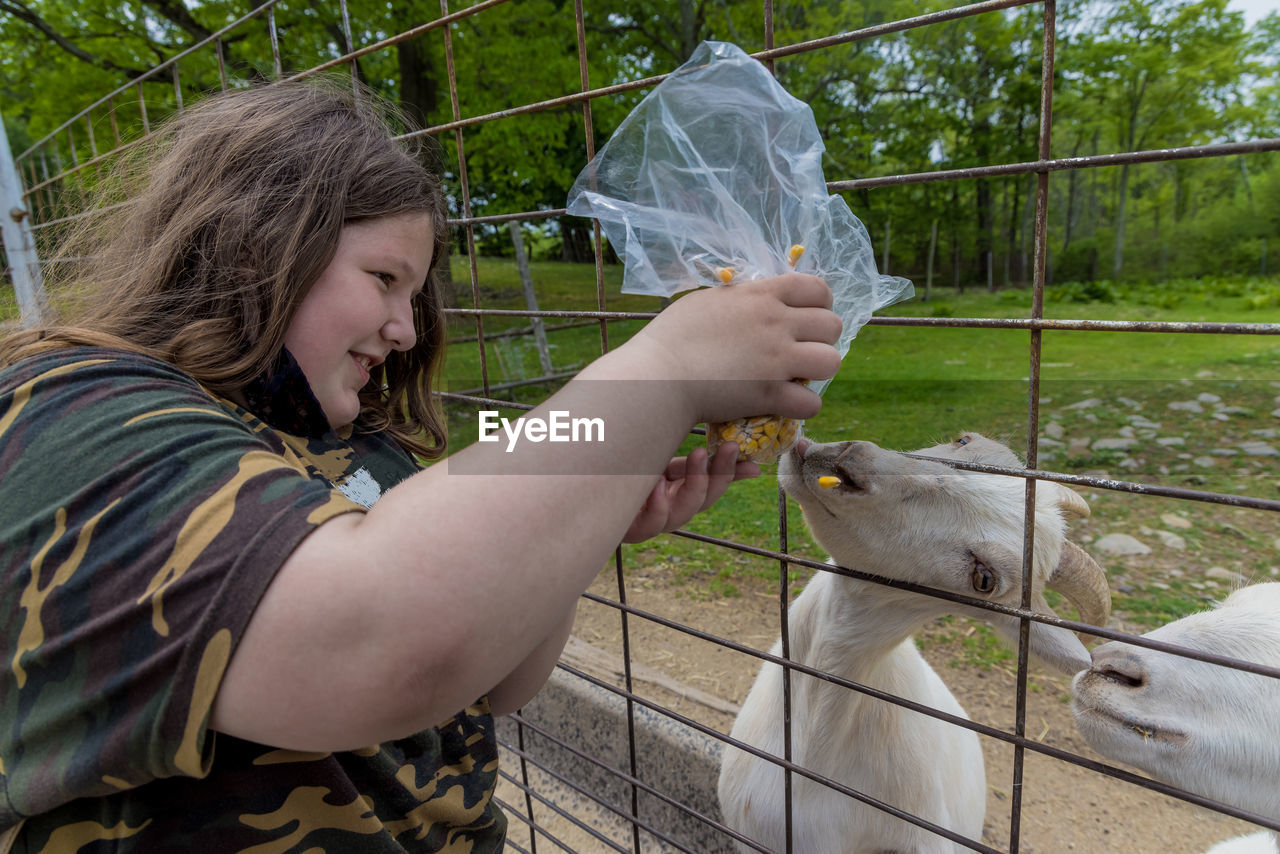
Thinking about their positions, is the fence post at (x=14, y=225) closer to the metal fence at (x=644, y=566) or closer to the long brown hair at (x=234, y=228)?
the metal fence at (x=644, y=566)

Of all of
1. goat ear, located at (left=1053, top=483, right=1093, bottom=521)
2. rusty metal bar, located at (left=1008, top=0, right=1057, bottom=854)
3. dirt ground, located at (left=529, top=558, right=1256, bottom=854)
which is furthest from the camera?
dirt ground, located at (left=529, top=558, right=1256, bottom=854)

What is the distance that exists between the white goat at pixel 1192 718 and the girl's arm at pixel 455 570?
43.5 inches

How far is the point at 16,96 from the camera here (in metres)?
12.1

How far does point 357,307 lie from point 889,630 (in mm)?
1450

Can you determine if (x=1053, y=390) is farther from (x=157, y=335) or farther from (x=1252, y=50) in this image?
(x=1252, y=50)

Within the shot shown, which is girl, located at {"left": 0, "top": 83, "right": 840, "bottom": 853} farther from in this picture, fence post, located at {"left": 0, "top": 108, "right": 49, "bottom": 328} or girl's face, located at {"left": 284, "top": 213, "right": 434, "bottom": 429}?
fence post, located at {"left": 0, "top": 108, "right": 49, "bottom": 328}

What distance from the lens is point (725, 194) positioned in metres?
1.15

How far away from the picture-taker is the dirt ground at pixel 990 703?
9.34 feet

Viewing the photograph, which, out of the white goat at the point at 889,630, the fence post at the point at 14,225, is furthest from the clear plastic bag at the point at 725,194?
the fence post at the point at 14,225

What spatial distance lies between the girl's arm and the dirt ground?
2.60m

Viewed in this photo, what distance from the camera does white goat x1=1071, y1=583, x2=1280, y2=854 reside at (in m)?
1.41

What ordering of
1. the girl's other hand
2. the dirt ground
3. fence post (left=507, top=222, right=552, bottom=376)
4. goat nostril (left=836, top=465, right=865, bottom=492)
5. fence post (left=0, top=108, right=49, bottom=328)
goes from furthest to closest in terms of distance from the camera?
fence post (left=507, top=222, right=552, bottom=376) < fence post (left=0, top=108, right=49, bottom=328) < the dirt ground < goat nostril (left=836, top=465, right=865, bottom=492) < the girl's other hand

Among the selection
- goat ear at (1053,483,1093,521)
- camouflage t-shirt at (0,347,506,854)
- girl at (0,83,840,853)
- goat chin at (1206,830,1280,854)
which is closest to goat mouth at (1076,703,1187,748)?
goat ear at (1053,483,1093,521)

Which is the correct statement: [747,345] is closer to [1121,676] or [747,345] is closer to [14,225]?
[1121,676]
